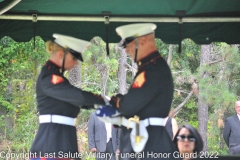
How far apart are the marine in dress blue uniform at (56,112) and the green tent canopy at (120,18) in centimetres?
104

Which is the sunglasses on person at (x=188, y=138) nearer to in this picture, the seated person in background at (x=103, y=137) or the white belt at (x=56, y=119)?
the white belt at (x=56, y=119)

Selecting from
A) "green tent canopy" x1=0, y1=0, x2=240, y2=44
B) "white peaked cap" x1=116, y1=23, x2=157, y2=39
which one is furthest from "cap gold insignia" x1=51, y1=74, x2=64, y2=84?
"green tent canopy" x1=0, y1=0, x2=240, y2=44

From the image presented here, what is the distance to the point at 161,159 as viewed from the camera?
439 cm

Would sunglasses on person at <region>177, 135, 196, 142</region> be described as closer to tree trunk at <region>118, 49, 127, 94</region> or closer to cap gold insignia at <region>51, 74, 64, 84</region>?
cap gold insignia at <region>51, 74, 64, 84</region>

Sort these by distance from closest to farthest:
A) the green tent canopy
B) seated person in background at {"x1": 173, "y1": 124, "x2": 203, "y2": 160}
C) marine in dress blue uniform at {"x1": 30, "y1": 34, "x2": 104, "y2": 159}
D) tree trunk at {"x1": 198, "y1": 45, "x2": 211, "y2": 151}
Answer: marine in dress blue uniform at {"x1": 30, "y1": 34, "x2": 104, "y2": 159} < seated person in background at {"x1": 173, "y1": 124, "x2": 203, "y2": 160} < the green tent canopy < tree trunk at {"x1": 198, "y1": 45, "x2": 211, "y2": 151}

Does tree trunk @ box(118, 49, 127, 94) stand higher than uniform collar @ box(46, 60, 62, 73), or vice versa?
tree trunk @ box(118, 49, 127, 94)

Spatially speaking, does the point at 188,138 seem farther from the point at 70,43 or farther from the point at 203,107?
the point at 203,107

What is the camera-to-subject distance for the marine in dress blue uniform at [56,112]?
460cm

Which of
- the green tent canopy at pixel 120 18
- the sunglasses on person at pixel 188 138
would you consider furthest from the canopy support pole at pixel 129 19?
the sunglasses on person at pixel 188 138

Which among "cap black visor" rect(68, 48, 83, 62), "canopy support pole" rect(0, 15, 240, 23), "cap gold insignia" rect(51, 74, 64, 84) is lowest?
"cap gold insignia" rect(51, 74, 64, 84)

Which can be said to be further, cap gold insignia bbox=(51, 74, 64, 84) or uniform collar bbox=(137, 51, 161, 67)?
cap gold insignia bbox=(51, 74, 64, 84)

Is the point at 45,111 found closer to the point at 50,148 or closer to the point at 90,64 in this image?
the point at 50,148

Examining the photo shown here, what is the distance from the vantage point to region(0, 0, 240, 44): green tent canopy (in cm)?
561

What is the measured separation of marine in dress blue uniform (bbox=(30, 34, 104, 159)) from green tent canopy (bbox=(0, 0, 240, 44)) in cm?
104
